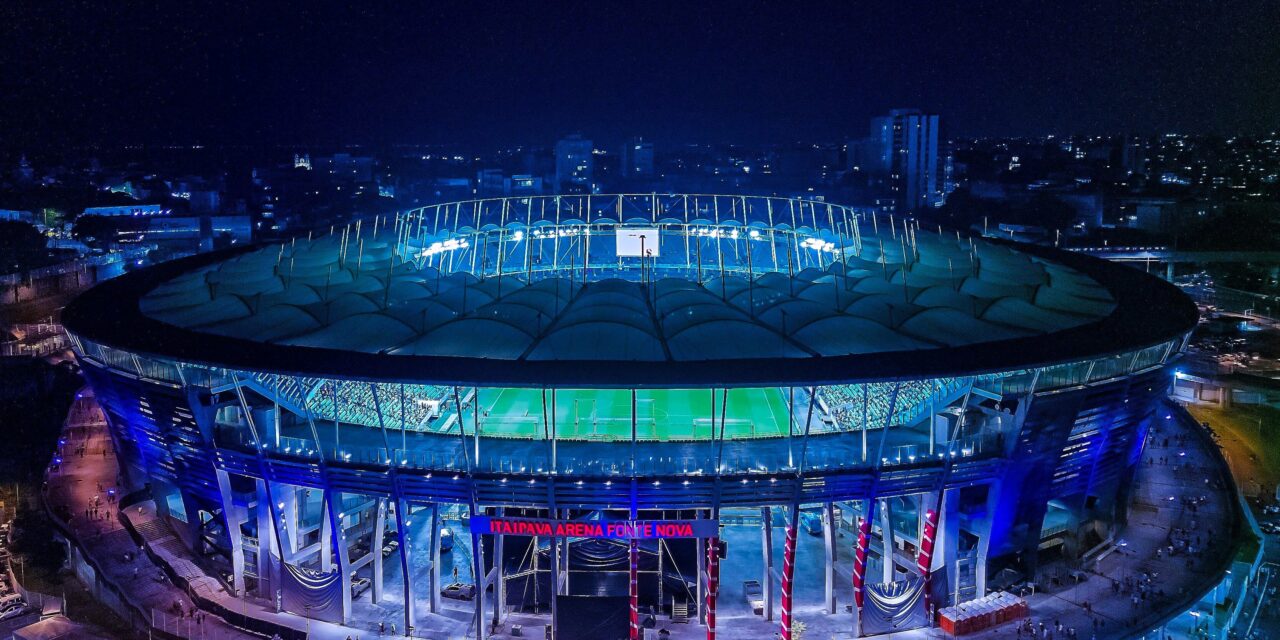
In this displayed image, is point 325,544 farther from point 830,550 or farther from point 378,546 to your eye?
point 830,550

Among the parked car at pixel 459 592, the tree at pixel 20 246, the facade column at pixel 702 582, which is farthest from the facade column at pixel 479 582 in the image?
the tree at pixel 20 246

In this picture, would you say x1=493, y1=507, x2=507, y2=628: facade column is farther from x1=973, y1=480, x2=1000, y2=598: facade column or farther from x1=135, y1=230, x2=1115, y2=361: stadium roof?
x1=973, y1=480, x2=1000, y2=598: facade column

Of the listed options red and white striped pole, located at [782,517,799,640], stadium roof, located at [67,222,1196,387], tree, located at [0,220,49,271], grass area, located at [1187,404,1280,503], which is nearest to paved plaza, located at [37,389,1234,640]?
red and white striped pole, located at [782,517,799,640]

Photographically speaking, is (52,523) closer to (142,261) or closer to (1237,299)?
(142,261)

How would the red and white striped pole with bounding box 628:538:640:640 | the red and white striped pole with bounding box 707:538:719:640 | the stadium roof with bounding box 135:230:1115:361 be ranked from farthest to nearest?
the stadium roof with bounding box 135:230:1115:361
the red and white striped pole with bounding box 707:538:719:640
the red and white striped pole with bounding box 628:538:640:640

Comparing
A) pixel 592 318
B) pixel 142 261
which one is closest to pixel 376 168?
pixel 142 261

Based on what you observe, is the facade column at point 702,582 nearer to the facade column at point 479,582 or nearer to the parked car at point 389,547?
the facade column at point 479,582
